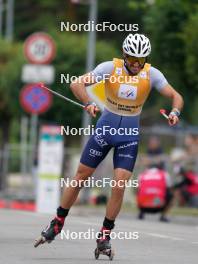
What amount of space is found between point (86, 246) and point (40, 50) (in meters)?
15.2

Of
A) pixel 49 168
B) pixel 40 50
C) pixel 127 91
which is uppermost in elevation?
pixel 40 50

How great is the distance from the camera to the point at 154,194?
25062 millimetres

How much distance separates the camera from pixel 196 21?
27.5m

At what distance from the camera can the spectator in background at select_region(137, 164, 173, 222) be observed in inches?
980

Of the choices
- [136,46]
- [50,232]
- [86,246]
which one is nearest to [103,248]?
[50,232]

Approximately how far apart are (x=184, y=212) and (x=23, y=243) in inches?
526

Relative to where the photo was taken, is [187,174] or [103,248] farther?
[187,174]

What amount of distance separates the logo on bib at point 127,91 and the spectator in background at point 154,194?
11589mm

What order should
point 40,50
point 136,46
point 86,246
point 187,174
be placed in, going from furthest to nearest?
point 40,50, point 187,174, point 86,246, point 136,46

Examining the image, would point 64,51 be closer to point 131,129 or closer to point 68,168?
point 68,168

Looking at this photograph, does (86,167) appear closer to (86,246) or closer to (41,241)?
(41,241)

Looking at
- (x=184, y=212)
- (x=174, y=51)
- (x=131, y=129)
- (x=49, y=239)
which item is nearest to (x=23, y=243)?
(x=49, y=239)

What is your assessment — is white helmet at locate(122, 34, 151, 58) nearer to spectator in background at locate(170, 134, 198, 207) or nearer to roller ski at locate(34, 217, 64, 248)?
roller ski at locate(34, 217, 64, 248)

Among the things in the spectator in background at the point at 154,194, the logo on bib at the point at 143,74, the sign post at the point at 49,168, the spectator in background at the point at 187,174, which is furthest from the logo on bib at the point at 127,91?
the sign post at the point at 49,168
